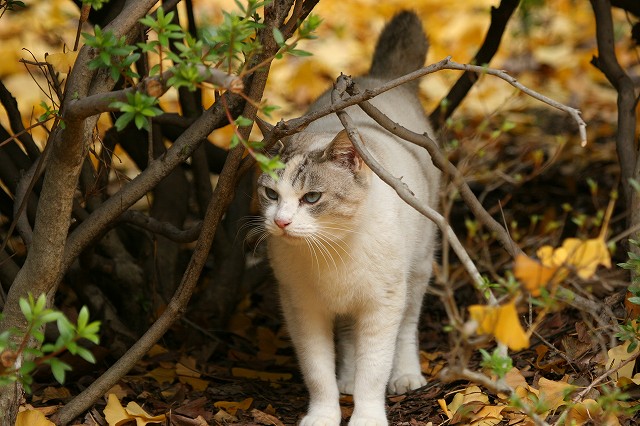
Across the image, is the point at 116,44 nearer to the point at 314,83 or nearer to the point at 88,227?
the point at 88,227

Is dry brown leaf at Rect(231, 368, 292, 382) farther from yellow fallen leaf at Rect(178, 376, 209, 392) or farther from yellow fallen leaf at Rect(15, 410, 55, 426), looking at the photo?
yellow fallen leaf at Rect(15, 410, 55, 426)

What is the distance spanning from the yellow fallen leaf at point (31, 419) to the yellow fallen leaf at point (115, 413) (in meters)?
0.24

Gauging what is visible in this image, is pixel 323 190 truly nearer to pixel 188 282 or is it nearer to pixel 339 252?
pixel 339 252

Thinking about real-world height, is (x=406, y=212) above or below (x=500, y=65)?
below

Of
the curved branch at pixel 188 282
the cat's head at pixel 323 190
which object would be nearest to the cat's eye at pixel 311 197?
the cat's head at pixel 323 190

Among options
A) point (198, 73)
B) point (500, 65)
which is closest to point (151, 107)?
point (198, 73)

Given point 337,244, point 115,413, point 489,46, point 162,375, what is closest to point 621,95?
point 489,46

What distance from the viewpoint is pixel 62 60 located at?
8.73ft

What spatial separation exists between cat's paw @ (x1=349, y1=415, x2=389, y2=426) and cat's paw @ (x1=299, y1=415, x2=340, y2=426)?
64 millimetres

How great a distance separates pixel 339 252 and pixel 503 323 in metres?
1.12

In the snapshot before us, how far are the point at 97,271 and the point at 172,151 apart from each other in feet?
3.43

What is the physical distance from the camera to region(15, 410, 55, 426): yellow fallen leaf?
8.89ft

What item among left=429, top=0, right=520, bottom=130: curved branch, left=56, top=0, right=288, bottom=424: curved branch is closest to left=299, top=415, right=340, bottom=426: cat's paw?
left=56, top=0, right=288, bottom=424: curved branch

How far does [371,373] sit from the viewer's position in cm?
307
